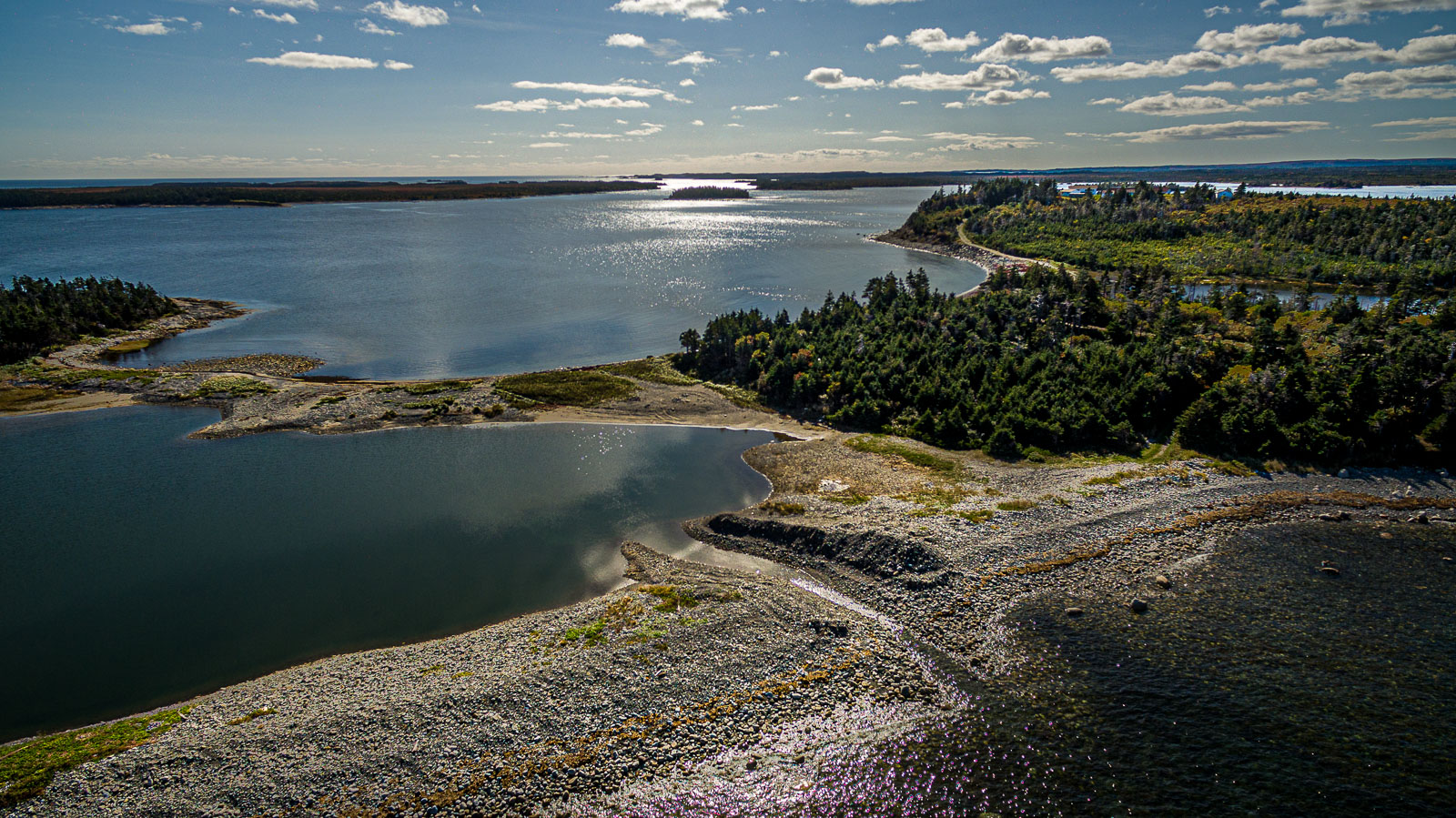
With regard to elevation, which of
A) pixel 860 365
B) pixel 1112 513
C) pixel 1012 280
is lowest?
pixel 1112 513

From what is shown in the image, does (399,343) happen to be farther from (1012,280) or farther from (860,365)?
(1012,280)

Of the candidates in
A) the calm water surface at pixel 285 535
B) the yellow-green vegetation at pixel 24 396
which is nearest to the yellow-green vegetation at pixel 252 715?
the calm water surface at pixel 285 535

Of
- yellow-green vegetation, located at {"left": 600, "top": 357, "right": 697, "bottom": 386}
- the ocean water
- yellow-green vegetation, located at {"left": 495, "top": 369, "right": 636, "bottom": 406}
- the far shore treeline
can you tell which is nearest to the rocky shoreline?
the far shore treeline

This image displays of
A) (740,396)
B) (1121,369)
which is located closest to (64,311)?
(740,396)

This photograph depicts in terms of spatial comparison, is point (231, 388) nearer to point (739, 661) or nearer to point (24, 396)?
point (24, 396)

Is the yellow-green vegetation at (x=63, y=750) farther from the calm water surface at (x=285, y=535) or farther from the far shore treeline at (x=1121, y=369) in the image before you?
the far shore treeline at (x=1121, y=369)

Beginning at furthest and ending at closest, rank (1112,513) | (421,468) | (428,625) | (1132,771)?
(421,468), (1112,513), (428,625), (1132,771)

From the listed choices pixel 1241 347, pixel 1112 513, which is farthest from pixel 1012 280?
pixel 1112 513

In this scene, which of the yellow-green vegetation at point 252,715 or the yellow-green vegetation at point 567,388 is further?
the yellow-green vegetation at point 567,388
